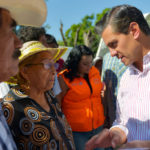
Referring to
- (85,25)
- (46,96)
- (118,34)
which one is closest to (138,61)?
(118,34)

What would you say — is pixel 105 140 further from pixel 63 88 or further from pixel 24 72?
pixel 63 88

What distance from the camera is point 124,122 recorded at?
1817mm

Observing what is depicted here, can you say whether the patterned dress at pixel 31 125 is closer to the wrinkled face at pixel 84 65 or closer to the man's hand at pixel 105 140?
the man's hand at pixel 105 140

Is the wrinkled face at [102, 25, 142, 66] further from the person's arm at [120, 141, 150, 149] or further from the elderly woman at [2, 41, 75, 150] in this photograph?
the person's arm at [120, 141, 150, 149]

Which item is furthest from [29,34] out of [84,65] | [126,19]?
[126,19]

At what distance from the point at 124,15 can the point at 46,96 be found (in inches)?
49.0

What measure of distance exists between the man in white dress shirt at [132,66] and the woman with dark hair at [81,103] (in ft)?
3.69

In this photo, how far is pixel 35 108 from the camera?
65.3 inches

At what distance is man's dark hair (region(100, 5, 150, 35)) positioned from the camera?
1658mm

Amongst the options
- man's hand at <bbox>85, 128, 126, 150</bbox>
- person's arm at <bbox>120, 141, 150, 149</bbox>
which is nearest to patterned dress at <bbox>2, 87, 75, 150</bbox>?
man's hand at <bbox>85, 128, 126, 150</bbox>

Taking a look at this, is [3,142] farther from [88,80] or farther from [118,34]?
[88,80]

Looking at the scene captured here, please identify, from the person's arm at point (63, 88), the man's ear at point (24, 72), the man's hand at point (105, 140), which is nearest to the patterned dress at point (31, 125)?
the man's ear at point (24, 72)

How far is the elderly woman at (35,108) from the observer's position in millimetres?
1483

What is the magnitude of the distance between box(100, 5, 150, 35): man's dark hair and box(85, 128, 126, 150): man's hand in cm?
102
